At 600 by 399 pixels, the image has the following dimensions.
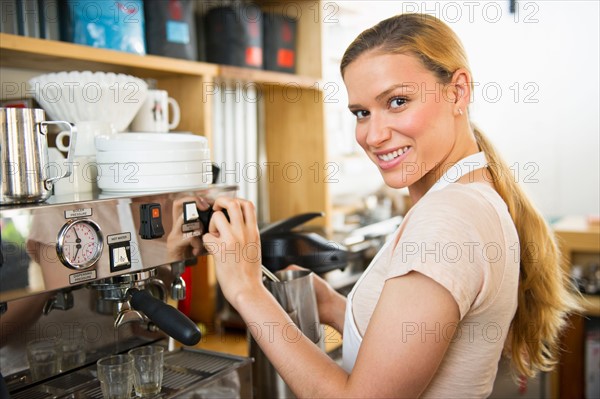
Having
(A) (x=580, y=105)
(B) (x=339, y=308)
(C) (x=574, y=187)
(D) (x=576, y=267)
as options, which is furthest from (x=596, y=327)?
(B) (x=339, y=308)

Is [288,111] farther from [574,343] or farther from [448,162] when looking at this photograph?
[574,343]

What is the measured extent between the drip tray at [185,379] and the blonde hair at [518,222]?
1.61ft

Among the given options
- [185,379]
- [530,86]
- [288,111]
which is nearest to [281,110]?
[288,111]

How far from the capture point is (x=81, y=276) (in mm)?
827

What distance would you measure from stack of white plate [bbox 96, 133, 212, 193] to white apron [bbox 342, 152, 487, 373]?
331 mm

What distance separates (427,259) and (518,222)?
31cm

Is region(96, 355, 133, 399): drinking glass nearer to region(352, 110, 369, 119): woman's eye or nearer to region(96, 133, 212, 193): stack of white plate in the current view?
region(96, 133, 212, 193): stack of white plate

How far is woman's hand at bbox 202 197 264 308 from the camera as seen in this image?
3.12 feet

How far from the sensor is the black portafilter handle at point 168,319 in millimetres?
823

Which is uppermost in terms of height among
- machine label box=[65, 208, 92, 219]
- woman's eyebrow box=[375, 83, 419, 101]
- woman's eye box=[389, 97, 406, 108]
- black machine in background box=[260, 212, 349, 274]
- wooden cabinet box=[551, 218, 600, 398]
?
woman's eyebrow box=[375, 83, 419, 101]

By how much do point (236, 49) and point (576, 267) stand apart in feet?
5.35

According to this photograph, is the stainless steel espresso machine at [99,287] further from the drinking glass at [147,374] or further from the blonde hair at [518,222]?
the blonde hair at [518,222]

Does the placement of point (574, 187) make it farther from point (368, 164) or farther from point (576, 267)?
point (368, 164)

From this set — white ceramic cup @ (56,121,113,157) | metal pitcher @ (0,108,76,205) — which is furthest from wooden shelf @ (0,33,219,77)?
metal pitcher @ (0,108,76,205)
